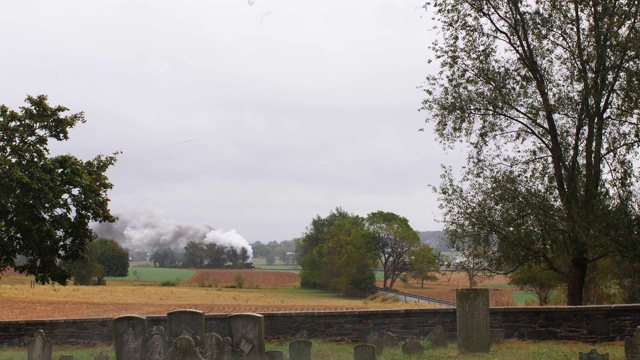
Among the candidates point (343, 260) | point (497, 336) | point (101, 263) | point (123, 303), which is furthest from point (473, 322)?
point (101, 263)

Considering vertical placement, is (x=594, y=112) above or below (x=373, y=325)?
above

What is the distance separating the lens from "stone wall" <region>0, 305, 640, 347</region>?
17516mm

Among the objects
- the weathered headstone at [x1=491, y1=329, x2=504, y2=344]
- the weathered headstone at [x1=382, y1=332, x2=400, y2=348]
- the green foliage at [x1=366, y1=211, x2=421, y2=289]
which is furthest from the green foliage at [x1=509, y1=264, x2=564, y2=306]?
the green foliage at [x1=366, y1=211, x2=421, y2=289]

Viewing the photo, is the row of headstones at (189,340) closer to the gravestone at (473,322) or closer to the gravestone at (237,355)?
the gravestone at (237,355)

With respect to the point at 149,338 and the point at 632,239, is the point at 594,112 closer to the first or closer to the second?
the point at 632,239

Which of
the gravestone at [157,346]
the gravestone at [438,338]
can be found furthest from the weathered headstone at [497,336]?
the gravestone at [157,346]

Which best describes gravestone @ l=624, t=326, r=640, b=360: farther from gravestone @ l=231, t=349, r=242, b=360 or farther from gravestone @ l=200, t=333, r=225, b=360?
gravestone @ l=200, t=333, r=225, b=360

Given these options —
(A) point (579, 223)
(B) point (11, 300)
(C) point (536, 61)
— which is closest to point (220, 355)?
(A) point (579, 223)

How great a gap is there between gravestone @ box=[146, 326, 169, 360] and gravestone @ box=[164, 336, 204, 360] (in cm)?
35

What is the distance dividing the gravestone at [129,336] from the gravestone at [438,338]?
7.21 metres

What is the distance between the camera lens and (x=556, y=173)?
20.6m

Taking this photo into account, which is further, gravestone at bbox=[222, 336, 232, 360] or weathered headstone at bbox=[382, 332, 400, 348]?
weathered headstone at bbox=[382, 332, 400, 348]

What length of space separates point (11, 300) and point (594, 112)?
42605 millimetres

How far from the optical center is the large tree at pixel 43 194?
22531 millimetres
